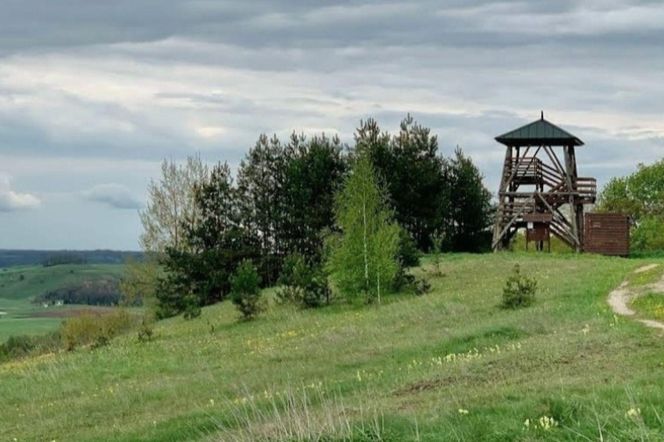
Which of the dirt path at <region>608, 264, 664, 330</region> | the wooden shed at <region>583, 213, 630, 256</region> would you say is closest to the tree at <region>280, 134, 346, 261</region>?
the wooden shed at <region>583, 213, 630, 256</region>

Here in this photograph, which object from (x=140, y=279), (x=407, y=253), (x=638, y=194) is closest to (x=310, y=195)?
(x=140, y=279)

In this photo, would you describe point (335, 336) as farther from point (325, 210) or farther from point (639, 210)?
point (639, 210)

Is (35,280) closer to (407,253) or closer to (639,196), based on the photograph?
(639,196)

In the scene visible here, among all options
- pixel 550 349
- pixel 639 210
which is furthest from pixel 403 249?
pixel 639 210

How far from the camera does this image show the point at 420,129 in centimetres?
6316

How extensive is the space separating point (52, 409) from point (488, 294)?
15.5 meters

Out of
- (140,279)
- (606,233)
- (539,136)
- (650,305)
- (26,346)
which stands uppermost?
(539,136)

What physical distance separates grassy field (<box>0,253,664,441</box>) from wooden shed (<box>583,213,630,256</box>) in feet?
55.8

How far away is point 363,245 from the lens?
34.4m

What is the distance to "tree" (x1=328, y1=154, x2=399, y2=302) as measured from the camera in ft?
112

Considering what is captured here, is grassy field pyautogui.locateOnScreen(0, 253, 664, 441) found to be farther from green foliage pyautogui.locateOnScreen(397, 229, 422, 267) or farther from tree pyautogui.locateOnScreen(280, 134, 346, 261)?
tree pyautogui.locateOnScreen(280, 134, 346, 261)

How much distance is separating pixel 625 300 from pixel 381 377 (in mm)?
10584

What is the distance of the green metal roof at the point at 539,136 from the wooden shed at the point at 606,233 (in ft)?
15.2

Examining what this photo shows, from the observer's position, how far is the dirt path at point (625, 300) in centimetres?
1938
